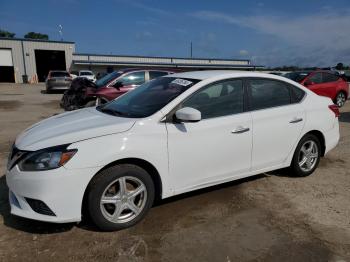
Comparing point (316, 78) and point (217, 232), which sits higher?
point (316, 78)

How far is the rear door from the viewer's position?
4520 millimetres

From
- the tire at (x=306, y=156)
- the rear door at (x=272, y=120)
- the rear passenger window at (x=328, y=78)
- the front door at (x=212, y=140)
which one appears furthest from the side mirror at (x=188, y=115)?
the rear passenger window at (x=328, y=78)

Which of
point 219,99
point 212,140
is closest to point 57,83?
→ point 219,99

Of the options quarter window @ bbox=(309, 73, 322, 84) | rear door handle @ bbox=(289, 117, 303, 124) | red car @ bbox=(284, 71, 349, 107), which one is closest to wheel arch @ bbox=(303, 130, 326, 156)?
rear door handle @ bbox=(289, 117, 303, 124)

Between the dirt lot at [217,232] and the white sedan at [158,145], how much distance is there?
0.28 m

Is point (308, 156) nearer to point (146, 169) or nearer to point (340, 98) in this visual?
point (146, 169)

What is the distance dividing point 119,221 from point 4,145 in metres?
4.88

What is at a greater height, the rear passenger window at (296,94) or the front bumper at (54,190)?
the rear passenger window at (296,94)

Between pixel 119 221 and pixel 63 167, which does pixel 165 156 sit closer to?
pixel 119 221

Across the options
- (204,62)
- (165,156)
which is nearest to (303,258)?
(165,156)

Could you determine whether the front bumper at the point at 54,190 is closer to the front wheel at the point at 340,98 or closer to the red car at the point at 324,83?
the red car at the point at 324,83

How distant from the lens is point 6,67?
145 ft

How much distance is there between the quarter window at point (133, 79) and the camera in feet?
34.8

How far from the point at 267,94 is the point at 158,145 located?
6.13 ft
